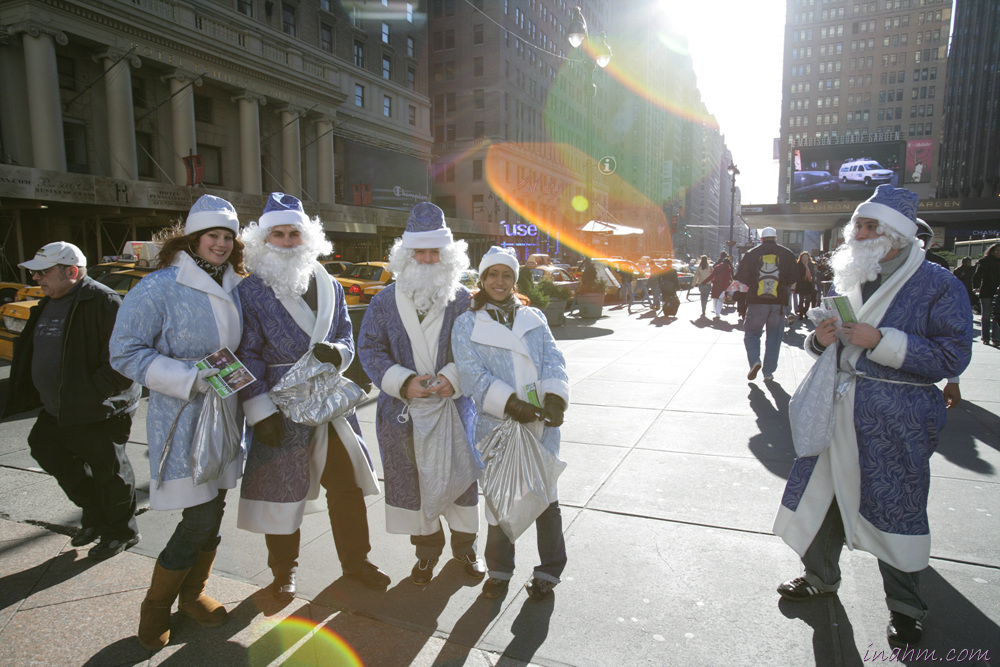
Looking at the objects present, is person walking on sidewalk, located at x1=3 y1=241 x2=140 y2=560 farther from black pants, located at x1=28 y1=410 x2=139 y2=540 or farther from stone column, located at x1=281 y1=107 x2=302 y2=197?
stone column, located at x1=281 y1=107 x2=302 y2=197

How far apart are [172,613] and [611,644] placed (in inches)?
83.2

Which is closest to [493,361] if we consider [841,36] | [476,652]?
[476,652]

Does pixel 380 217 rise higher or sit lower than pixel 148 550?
higher

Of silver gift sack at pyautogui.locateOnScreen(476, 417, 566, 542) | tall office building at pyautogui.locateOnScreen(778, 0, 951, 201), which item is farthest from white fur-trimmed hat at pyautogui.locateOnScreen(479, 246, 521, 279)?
tall office building at pyautogui.locateOnScreen(778, 0, 951, 201)

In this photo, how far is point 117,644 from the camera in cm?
264

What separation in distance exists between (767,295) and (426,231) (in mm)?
5917

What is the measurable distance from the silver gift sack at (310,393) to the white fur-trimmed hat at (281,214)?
0.65 m

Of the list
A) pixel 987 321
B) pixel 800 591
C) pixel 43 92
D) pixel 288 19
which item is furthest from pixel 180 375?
pixel 288 19

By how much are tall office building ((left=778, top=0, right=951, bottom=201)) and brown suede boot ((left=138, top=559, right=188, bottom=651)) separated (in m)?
113

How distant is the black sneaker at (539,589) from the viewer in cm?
291

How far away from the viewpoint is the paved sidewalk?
256 centimetres

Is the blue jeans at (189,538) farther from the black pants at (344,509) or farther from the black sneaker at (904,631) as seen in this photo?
the black sneaker at (904,631)

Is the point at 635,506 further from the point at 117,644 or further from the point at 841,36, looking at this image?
the point at 841,36

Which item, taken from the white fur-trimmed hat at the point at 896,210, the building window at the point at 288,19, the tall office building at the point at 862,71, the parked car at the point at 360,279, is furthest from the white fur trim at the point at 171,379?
the tall office building at the point at 862,71
